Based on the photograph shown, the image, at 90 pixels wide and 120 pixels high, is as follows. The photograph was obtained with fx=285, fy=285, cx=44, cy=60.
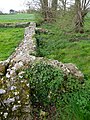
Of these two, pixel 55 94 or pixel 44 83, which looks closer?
pixel 55 94

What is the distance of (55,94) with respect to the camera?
622 centimetres

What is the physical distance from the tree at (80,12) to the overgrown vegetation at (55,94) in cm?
1115

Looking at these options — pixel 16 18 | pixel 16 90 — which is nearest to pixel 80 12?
pixel 16 90

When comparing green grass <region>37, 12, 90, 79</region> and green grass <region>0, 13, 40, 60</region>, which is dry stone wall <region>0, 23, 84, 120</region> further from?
green grass <region>0, 13, 40, 60</region>

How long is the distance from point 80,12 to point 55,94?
470 inches

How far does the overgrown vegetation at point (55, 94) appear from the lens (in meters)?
A: 5.70

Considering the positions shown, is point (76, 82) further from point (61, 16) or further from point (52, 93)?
point (61, 16)

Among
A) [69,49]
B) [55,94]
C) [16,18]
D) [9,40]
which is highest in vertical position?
[55,94]

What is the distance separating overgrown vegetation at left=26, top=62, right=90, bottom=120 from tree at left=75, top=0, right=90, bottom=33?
11.2m

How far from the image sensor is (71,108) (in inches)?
220

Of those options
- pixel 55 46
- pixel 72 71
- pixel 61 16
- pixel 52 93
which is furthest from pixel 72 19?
pixel 52 93

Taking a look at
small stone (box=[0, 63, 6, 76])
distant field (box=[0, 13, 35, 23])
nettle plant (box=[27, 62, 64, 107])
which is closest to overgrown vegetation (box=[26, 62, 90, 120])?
nettle plant (box=[27, 62, 64, 107])

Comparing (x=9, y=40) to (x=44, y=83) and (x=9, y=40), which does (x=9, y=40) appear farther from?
(x=44, y=83)

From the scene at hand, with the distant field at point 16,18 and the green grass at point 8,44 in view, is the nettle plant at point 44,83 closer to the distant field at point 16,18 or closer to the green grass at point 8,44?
the green grass at point 8,44
